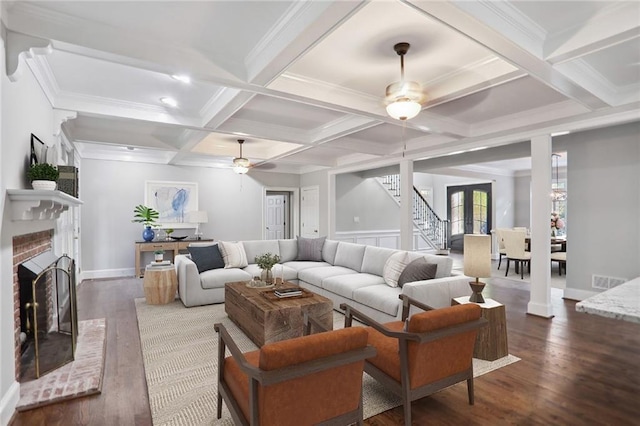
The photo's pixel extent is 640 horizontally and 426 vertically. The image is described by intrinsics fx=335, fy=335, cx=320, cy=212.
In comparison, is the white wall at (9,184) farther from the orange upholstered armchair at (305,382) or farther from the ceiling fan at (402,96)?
the ceiling fan at (402,96)

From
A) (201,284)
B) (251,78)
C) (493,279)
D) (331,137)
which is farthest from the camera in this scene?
(493,279)

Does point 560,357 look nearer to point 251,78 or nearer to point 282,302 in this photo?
point 282,302

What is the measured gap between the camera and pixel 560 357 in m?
3.06

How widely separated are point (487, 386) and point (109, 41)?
3.79 metres

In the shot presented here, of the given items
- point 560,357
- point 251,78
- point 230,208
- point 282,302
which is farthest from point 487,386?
point 230,208

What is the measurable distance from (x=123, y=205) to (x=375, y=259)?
18.3 ft

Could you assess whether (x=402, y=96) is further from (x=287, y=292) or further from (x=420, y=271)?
(x=287, y=292)

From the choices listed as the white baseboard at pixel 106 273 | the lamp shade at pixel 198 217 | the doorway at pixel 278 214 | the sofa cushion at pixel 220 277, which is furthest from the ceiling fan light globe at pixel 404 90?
the doorway at pixel 278 214

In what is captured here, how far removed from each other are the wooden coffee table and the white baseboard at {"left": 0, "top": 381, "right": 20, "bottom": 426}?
176 cm

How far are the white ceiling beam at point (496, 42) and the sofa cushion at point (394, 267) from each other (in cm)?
231

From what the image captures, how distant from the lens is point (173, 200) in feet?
25.1

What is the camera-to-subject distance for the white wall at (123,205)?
6.81m

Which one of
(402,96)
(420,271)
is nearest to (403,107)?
(402,96)

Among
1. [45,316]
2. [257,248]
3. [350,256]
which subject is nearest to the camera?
[45,316]
